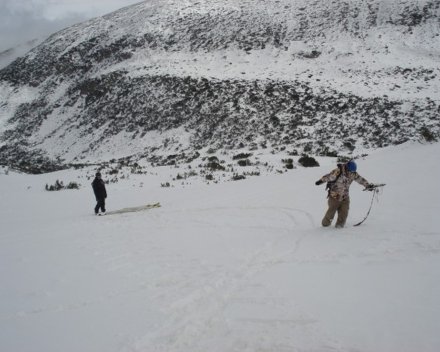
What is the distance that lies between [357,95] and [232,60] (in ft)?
50.5

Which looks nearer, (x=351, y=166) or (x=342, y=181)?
(x=351, y=166)

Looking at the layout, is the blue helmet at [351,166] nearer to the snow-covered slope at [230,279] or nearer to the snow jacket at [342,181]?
the snow jacket at [342,181]

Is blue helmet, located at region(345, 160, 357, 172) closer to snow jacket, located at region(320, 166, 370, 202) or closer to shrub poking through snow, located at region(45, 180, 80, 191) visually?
snow jacket, located at region(320, 166, 370, 202)

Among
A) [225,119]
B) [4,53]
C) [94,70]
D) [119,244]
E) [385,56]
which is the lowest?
[119,244]

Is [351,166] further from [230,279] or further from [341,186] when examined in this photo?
[230,279]

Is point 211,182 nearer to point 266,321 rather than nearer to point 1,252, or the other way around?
point 1,252

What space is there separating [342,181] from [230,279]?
12.7ft

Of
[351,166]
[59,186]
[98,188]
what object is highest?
[351,166]

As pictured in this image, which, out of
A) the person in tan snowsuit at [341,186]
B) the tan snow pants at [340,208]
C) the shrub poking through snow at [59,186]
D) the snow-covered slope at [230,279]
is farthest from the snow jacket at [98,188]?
the tan snow pants at [340,208]

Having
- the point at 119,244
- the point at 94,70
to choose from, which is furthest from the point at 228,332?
the point at 94,70

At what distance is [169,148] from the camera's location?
1083 inches

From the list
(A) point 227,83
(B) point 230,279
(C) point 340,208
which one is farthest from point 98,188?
(A) point 227,83

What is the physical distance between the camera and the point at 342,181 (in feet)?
23.5

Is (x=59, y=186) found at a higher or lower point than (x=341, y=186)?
lower
